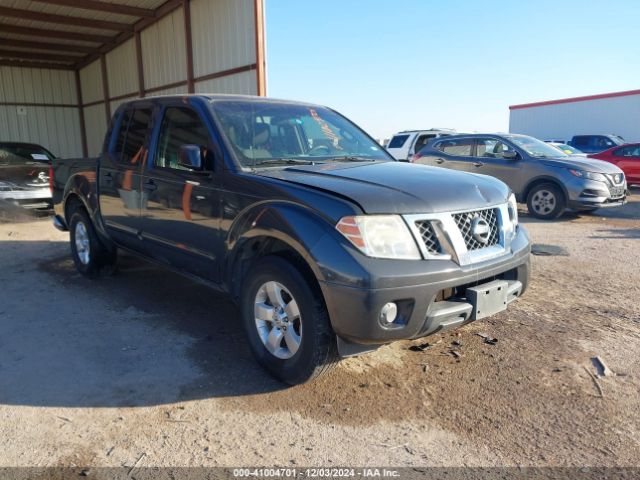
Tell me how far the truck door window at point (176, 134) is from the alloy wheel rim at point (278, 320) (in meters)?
1.29

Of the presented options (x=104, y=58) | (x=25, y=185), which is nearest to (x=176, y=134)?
(x=25, y=185)

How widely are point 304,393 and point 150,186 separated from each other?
7.53ft

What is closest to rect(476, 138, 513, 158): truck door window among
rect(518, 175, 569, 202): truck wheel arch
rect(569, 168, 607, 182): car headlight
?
rect(518, 175, 569, 202): truck wheel arch

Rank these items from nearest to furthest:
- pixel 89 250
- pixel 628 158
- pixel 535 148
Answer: pixel 89 250 < pixel 535 148 < pixel 628 158

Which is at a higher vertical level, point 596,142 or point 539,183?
point 596,142

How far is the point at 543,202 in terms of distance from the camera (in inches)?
388

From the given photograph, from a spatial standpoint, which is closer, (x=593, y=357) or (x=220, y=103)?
(x=593, y=357)

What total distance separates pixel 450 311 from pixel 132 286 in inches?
150

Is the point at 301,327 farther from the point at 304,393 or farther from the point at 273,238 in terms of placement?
the point at 273,238

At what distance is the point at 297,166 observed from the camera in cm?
369

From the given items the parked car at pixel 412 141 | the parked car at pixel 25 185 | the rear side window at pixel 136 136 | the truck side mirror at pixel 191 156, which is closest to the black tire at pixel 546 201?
the parked car at pixel 412 141

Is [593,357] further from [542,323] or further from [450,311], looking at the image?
[450,311]

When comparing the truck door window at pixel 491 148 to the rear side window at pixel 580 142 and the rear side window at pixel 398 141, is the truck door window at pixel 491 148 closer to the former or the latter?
the rear side window at pixel 398 141

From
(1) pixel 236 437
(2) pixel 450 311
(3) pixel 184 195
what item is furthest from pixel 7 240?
(2) pixel 450 311
